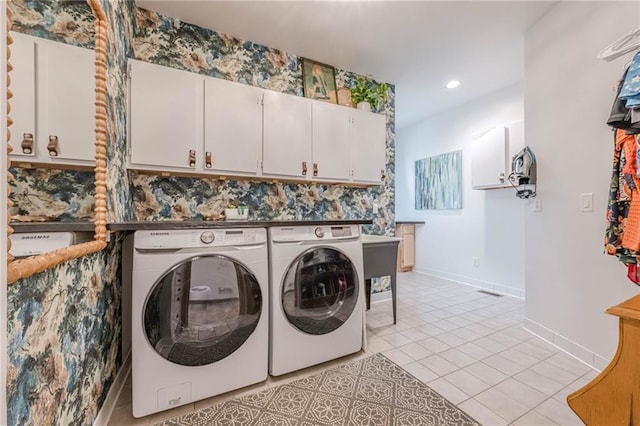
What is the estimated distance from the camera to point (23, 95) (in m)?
0.68

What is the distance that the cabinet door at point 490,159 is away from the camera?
321 centimetres

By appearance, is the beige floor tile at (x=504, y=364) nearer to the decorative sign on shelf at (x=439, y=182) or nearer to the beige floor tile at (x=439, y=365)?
the beige floor tile at (x=439, y=365)

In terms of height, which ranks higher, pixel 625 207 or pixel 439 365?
pixel 625 207

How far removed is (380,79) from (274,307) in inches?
116

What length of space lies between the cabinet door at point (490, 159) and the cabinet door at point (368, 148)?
1489 mm

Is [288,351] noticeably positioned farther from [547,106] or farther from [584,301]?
[547,106]

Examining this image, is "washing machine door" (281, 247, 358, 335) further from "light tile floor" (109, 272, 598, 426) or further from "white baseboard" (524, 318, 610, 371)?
"white baseboard" (524, 318, 610, 371)

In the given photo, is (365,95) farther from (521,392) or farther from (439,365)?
(521,392)

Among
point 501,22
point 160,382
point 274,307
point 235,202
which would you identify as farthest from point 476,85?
point 160,382

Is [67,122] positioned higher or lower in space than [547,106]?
lower

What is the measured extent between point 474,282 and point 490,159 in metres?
1.73

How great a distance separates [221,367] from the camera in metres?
1.45

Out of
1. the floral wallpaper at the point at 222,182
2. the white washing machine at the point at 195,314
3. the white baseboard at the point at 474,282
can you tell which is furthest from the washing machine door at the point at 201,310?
the white baseboard at the point at 474,282

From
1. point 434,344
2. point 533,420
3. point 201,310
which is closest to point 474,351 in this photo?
point 434,344
